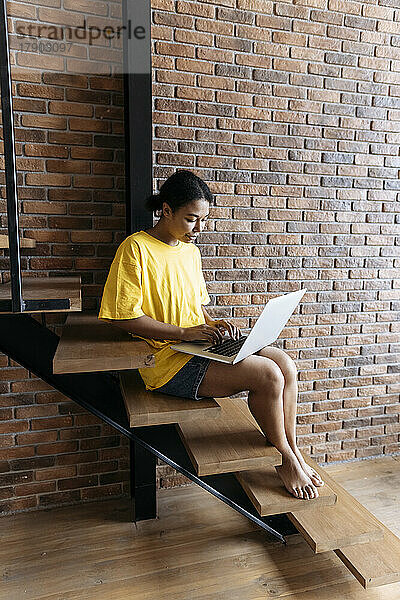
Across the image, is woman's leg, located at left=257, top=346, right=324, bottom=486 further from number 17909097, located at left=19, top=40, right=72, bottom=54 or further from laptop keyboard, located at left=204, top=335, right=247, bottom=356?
number 17909097, located at left=19, top=40, right=72, bottom=54

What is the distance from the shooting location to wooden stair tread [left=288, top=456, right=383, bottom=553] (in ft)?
5.72

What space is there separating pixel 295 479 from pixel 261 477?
0.45ft

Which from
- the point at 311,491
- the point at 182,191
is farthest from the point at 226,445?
the point at 182,191

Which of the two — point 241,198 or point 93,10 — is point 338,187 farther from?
point 93,10

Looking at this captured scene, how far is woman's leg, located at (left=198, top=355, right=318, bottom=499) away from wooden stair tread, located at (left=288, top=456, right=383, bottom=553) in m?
0.09

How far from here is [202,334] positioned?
1.75m

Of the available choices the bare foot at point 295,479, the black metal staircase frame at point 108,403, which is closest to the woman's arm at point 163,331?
the black metal staircase frame at point 108,403

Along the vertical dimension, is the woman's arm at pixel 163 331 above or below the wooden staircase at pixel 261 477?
above

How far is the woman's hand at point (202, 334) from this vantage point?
1745mm

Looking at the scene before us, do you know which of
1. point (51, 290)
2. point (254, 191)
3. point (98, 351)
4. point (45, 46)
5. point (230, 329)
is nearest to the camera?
point (98, 351)

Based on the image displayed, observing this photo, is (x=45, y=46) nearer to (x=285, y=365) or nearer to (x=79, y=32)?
(x=79, y=32)

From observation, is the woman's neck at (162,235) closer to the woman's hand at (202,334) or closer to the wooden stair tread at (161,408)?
the woman's hand at (202,334)

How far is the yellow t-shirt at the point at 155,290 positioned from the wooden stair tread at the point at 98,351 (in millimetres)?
101

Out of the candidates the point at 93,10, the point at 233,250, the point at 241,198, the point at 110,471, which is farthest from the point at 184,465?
the point at 93,10
